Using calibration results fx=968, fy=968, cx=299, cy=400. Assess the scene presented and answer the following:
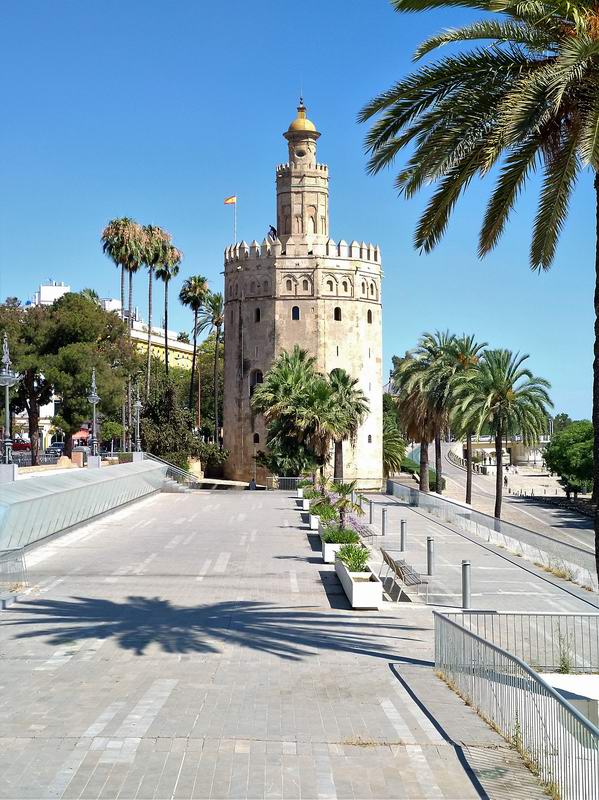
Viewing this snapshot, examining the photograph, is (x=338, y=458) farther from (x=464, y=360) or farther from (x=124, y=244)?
(x=124, y=244)

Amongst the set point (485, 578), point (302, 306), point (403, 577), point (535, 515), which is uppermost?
point (302, 306)

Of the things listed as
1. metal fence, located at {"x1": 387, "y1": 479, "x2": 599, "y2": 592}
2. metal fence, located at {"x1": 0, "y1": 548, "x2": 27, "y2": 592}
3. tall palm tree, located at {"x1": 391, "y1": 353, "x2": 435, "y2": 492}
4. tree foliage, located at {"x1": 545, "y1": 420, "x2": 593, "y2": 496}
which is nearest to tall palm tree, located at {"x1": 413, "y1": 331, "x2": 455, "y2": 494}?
tall palm tree, located at {"x1": 391, "y1": 353, "x2": 435, "y2": 492}

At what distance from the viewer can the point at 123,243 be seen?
70.2 metres

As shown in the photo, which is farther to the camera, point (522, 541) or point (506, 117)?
point (522, 541)

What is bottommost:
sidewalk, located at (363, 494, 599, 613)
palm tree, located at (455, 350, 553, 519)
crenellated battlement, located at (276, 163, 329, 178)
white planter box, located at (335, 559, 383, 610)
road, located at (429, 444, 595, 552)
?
road, located at (429, 444, 595, 552)

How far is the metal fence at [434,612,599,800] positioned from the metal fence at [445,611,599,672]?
4.20 feet

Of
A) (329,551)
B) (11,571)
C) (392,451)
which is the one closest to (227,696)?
(11,571)

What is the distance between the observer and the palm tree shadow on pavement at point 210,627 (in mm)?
14102

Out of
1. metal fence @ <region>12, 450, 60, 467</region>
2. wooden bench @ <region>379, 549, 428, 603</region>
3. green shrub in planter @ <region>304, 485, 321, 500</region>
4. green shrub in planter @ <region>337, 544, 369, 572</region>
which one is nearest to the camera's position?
green shrub in planter @ <region>337, 544, 369, 572</region>

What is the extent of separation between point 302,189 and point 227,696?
61808mm

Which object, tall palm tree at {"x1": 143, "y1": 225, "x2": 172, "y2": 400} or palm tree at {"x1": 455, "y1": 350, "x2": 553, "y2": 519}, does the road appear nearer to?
palm tree at {"x1": 455, "y1": 350, "x2": 553, "y2": 519}

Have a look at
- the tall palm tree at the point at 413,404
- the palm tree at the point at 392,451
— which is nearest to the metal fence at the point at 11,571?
the tall palm tree at the point at 413,404

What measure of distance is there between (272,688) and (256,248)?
194 ft

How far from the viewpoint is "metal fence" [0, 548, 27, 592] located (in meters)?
17.9
